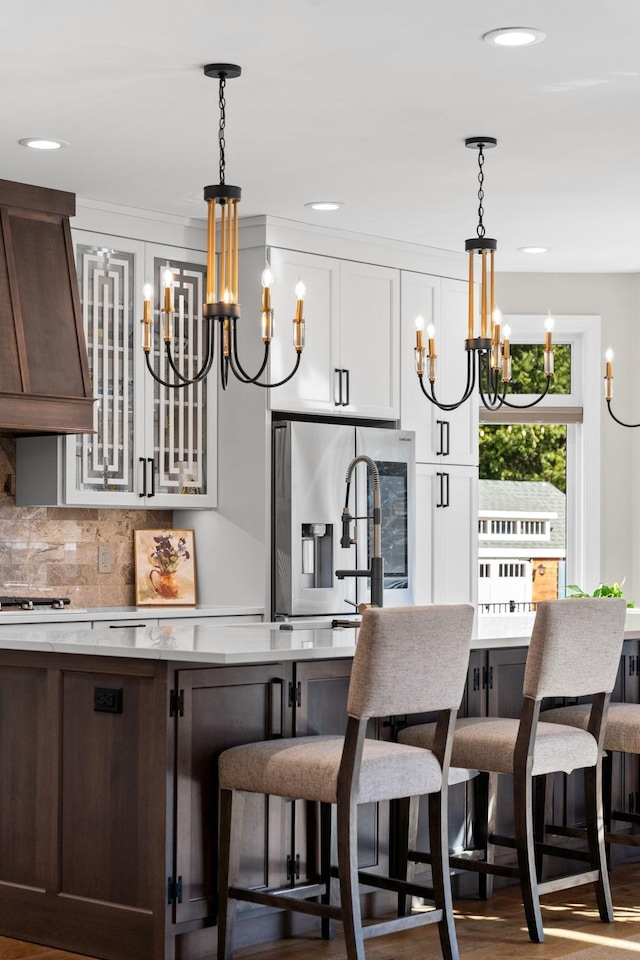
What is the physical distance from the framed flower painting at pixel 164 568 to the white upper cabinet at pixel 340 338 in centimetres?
82

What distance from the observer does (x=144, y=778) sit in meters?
3.63

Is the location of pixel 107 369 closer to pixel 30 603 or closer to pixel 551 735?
pixel 30 603

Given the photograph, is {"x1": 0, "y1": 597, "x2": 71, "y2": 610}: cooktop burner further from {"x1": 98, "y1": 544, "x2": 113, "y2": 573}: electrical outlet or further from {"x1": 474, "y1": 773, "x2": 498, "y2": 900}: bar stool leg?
{"x1": 474, "y1": 773, "x2": 498, "y2": 900}: bar stool leg

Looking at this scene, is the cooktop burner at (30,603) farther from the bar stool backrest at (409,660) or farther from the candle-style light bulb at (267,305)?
the bar stool backrest at (409,660)

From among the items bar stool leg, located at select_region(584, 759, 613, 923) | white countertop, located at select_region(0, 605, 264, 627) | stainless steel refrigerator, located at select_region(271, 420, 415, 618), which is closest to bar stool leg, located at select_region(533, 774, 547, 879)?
bar stool leg, located at select_region(584, 759, 613, 923)

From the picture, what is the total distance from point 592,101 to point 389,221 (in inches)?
73.0

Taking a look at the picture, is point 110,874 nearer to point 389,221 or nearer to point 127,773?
point 127,773

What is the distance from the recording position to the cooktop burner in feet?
18.1

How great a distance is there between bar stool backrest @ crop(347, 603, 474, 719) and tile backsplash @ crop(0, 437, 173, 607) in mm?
2848

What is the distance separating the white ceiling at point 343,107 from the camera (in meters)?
3.85

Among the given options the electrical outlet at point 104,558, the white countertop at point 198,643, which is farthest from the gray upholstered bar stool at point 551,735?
the electrical outlet at point 104,558

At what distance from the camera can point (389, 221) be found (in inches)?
249

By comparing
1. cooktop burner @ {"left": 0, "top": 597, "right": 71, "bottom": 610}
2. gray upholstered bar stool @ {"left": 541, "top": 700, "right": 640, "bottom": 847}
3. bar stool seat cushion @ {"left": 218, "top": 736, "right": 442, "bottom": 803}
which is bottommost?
gray upholstered bar stool @ {"left": 541, "top": 700, "right": 640, "bottom": 847}

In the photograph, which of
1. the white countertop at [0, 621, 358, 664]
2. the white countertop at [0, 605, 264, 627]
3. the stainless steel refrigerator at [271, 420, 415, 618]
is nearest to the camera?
the white countertop at [0, 621, 358, 664]
